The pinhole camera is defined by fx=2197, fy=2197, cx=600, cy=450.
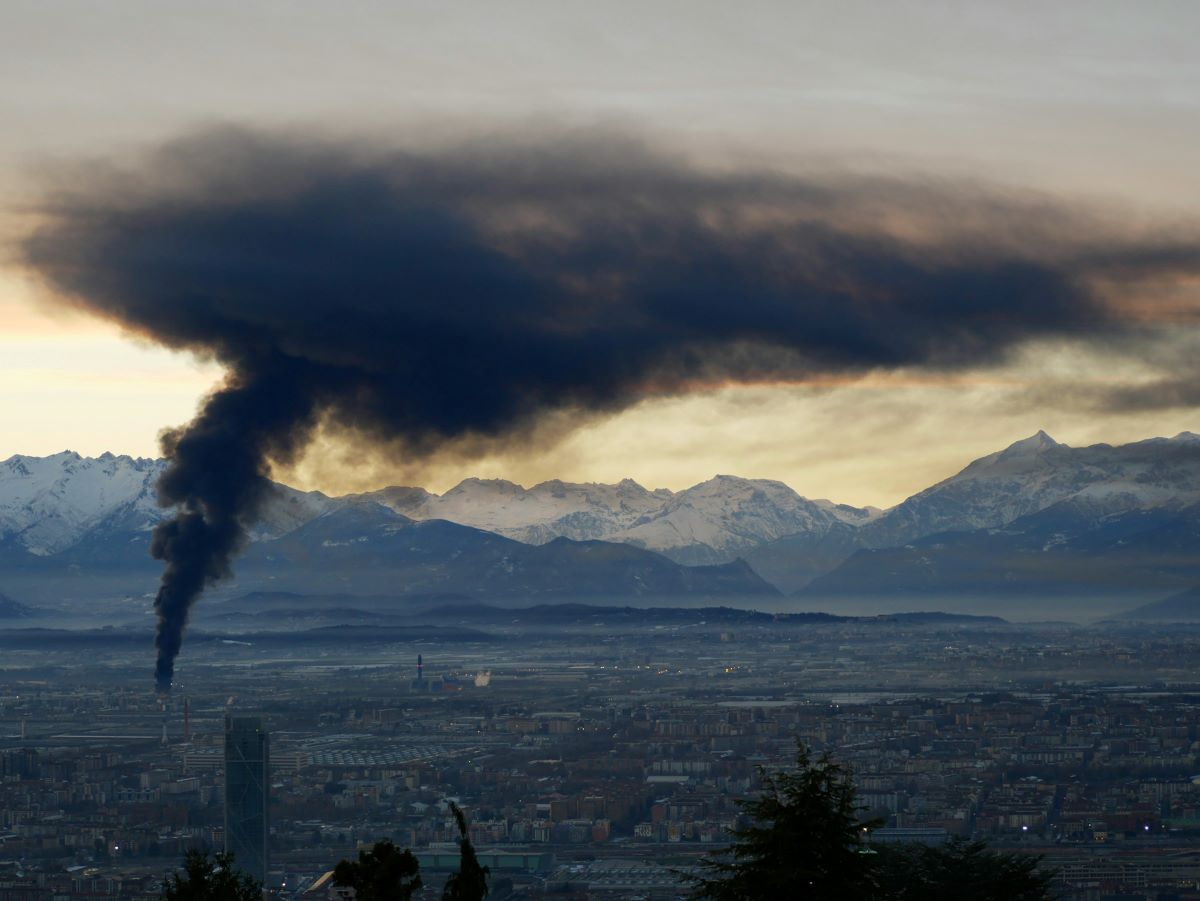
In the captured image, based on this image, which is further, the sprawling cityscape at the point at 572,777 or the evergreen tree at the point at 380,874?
the sprawling cityscape at the point at 572,777

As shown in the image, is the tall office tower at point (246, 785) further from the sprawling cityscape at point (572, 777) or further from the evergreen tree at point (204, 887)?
the evergreen tree at point (204, 887)

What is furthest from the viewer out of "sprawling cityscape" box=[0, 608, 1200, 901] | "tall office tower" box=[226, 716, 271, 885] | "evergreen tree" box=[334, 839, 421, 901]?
"sprawling cityscape" box=[0, 608, 1200, 901]

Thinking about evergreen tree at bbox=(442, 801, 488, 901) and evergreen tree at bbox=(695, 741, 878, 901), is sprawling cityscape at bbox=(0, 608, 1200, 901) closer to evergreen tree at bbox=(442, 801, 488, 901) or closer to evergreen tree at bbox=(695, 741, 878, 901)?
evergreen tree at bbox=(695, 741, 878, 901)

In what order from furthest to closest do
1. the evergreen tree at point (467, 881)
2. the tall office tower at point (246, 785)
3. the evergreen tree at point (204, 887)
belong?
the tall office tower at point (246, 785), the evergreen tree at point (204, 887), the evergreen tree at point (467, 881)

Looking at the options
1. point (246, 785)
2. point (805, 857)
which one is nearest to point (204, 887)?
point (805, 857)

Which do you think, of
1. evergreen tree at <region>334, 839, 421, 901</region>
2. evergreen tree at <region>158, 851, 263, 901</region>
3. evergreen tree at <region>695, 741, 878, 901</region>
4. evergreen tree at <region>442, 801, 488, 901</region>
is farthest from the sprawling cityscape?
evergreen tree at <region>442, 801, 488, 901</region>

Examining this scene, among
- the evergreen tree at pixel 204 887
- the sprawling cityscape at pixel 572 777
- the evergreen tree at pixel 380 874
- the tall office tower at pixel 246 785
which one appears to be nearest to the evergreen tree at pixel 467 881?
the evergreen tree at pixel 380 874

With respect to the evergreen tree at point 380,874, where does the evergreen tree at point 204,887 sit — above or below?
below

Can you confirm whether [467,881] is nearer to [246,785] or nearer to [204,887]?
[204,887]

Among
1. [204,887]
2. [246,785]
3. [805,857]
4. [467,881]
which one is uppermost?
[805,857]
